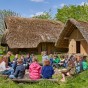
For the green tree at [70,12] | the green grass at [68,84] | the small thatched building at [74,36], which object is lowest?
the green grass at [68,84]

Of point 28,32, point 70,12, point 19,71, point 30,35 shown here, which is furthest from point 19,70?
point 70,12

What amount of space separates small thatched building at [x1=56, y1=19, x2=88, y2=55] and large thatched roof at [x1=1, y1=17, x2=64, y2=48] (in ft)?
26.5

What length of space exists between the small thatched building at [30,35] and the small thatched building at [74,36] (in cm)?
799

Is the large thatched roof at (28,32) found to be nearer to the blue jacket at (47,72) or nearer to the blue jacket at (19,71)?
the blue jacket at (19,71)

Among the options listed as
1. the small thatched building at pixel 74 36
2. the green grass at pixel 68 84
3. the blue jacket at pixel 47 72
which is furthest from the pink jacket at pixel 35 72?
the small thatched building at pixel 74 36

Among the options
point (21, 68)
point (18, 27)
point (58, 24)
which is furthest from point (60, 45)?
point (21, 68)

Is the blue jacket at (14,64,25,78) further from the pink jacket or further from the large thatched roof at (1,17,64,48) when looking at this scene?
the large thatched roof at (1,17,64,48)

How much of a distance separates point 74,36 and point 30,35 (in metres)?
11.4

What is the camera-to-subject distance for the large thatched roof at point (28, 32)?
38688 mm

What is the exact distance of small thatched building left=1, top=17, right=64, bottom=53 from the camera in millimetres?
38625

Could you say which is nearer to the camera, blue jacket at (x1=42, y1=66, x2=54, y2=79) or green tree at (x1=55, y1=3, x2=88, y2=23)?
blue jacket at (x1=42, y1=66, x2=54, y2=79)

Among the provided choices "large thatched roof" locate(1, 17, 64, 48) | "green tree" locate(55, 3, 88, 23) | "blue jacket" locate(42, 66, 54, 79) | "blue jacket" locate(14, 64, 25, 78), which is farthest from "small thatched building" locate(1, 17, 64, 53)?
"blue jacket" locate(42, 66, 54, 79)

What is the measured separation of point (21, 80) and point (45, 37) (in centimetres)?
2735

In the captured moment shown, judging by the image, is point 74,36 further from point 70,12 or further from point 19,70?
point 70,12
